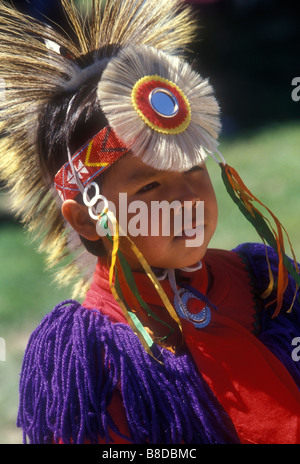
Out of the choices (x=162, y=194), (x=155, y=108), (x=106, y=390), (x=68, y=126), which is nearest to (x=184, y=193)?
(x=162, y=194)

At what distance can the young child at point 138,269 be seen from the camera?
1.58 m

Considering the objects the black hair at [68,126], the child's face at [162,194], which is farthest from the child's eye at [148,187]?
the black hair at [68,126]

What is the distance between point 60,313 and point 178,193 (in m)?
0.43

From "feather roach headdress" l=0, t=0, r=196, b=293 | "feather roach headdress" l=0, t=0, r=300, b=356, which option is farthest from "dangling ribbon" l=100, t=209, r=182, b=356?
"feather roach headdress" l=0, t=0, r=196, b=293

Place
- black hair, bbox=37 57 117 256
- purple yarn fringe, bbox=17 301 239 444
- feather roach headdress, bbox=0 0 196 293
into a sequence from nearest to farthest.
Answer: purple yarn fringe, bbox=17 301 239 444 < black hair, bbox=37 57 117 256 < feather roach headdress, bbox=0 0 196 293

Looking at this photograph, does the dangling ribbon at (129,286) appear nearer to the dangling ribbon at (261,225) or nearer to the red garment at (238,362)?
the red garment at (238,362)

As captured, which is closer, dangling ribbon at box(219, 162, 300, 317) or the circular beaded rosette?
the circular beaded rosette

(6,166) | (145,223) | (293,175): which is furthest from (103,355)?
(293,175)

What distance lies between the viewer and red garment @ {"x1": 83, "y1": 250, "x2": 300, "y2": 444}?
157 centimetres

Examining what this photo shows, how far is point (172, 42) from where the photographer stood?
6.27 ft

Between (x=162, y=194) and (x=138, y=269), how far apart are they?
22 centimetres

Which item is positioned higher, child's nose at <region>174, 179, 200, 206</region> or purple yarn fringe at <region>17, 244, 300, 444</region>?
child's nose at <region>174, 179, 200, 206</region>

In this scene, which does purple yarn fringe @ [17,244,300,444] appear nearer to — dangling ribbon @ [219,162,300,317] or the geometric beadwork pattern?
dangling ribbon @ [219,162,300,317]
